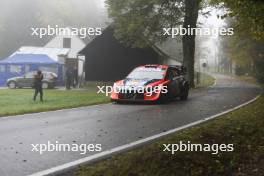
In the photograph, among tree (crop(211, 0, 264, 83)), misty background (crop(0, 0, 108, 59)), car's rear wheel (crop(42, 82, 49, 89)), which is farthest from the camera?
misty background (crop(0, 0, 108, 59))

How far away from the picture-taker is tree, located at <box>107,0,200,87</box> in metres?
35.6

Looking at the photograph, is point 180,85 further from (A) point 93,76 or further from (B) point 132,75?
(A) point 93,76

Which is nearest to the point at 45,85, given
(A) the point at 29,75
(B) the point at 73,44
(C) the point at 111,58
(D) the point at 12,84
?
(A) the point at 29,75

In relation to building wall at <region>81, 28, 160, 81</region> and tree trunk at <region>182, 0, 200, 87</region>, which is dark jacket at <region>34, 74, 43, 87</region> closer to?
tree trunk at <region>182, 0, 200, 87</region>

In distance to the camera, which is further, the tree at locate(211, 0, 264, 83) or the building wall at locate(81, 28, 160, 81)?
the building wall at locate(81, 28, 160, 81)

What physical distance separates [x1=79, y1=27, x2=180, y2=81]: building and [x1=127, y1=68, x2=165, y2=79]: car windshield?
2543cm

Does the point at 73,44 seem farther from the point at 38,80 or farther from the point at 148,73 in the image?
the point at 148,73

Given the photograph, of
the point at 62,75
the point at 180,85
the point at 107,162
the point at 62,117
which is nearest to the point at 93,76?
Result: the point at 62,75

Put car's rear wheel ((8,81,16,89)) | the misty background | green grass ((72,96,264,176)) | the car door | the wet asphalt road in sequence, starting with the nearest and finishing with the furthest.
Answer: green grass ((72,96,264,176)), the wet asphalt road, the car door, car's rear wheel ((8,81,16,89)), the misty background

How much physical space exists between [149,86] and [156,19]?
1781 cm

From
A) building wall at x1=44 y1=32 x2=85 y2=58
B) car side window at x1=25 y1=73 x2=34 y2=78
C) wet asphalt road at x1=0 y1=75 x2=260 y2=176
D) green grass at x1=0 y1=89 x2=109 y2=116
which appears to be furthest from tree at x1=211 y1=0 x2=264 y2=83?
building wall at x1=44 y1=32 x2=85 y2=58

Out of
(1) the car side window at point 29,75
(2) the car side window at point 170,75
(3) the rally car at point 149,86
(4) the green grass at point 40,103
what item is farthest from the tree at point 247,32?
(1) the car side window at point 29,75

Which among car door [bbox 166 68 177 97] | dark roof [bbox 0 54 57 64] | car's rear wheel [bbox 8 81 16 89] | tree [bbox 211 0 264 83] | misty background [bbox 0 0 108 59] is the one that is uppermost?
Answer: misty background [bbox 0 0 108 59]

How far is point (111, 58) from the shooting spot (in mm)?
46062
